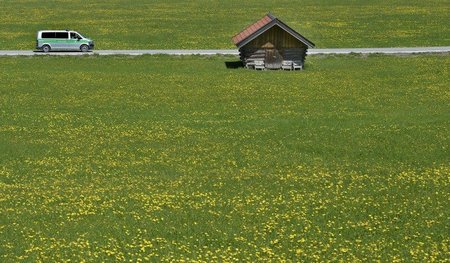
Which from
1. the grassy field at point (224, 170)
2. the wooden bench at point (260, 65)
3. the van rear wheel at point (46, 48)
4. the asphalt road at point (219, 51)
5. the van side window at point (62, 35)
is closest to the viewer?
the grassy field at point (224, 170)

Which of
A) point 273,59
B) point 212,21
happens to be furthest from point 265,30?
point 212,21

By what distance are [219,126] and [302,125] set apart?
4173mm

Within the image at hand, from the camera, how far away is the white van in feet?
202

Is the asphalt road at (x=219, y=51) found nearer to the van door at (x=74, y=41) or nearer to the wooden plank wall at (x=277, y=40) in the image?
the van door at (x=74, y=41)

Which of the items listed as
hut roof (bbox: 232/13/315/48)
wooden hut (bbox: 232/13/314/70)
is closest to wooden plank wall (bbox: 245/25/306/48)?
wooden hut (bbox: 232/13/314/70)

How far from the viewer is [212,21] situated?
268 ft

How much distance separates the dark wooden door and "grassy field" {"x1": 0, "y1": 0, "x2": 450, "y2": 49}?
14.4m

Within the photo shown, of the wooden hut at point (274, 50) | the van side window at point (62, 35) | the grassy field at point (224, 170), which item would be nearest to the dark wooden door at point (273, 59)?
the wooden hut at point (274, 50)

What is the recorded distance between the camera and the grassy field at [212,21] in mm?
70000

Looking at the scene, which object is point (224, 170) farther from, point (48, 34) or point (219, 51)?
point (48, 34)

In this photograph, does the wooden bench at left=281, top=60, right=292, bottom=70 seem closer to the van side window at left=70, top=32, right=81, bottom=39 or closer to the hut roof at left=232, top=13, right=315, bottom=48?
the hut roof at left=232, top=13, right=315, bottom=48

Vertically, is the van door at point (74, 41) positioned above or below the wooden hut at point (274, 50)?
above

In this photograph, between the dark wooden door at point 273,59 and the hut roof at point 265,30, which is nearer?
the hut roof at point 265,30

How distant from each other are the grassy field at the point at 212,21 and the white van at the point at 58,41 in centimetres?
470
